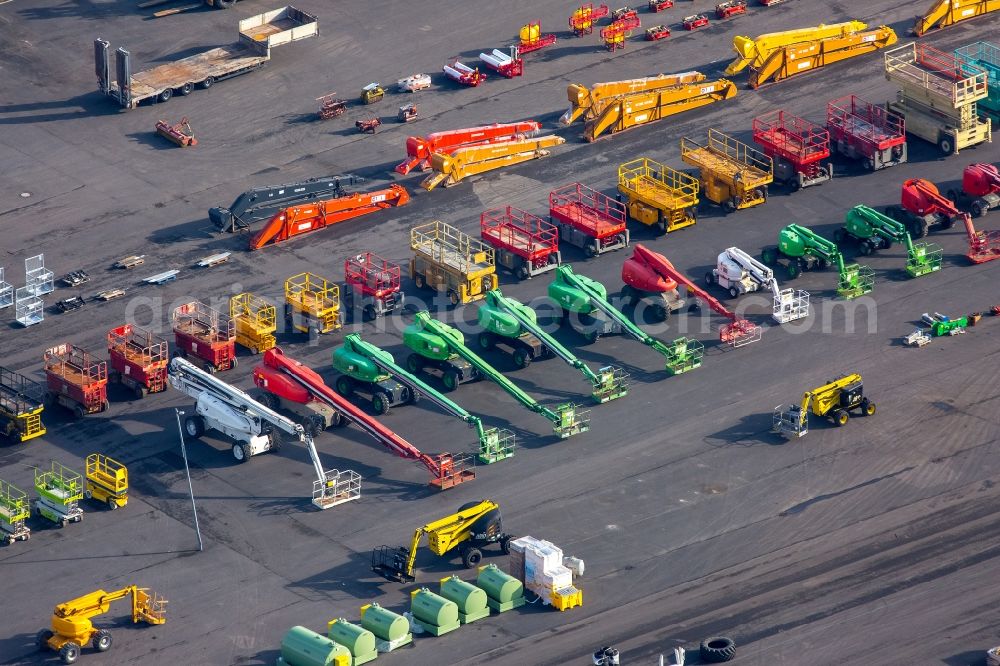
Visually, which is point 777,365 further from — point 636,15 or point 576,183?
point 636,15

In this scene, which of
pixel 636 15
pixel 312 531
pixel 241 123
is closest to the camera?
pixel 312 531

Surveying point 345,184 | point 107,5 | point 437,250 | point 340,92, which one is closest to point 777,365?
point 437,250

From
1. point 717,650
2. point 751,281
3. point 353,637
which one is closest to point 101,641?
point 353,637

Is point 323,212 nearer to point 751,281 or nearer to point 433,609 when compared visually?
point 751,281

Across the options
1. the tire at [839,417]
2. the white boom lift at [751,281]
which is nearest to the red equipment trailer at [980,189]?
the white boom lift at [751,281]

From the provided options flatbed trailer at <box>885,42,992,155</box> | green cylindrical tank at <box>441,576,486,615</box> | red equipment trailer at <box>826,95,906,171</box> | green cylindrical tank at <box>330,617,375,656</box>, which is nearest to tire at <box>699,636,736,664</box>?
green cylindrical tank at <box>441,576,486,615</box>

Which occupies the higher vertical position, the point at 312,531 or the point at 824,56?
the point at 824,56

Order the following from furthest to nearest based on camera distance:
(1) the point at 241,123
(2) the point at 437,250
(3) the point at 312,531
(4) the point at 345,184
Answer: (1) the point at 241,123
(4) the point at 345,184
(2) the point at 437,250
(3) the point at 312,531
